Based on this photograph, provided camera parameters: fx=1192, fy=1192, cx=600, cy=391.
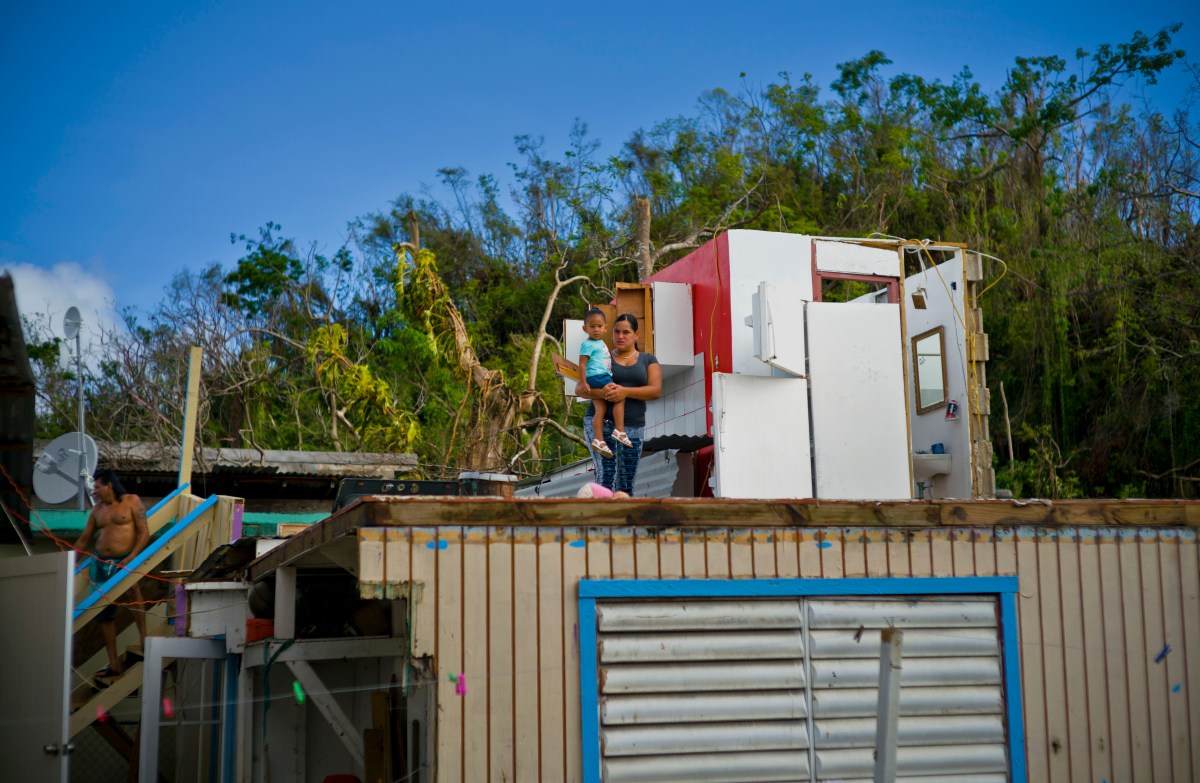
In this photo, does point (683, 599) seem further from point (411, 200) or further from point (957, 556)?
point (411, 200)

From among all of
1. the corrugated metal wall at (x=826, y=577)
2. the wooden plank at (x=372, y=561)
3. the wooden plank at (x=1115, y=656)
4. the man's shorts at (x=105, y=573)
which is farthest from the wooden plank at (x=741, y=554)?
the man's shorts at (x=105, y=573)

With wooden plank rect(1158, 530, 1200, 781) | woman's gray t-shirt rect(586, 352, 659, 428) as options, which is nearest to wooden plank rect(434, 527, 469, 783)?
woman's gray t-shirt rect(586, 352, 659, 428)

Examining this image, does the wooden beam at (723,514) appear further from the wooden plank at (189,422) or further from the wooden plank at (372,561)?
the wooden plank at (189,422)

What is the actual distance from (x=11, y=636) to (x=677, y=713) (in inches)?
183

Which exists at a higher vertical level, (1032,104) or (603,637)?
(1032,104)

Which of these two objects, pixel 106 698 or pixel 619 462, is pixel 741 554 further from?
pixel 106 698

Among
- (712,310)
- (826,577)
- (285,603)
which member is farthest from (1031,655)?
(285,603)

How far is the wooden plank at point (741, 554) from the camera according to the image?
7.36m

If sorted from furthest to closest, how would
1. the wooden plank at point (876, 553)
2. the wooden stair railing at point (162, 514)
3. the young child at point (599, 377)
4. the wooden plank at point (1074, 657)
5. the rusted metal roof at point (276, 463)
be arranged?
the rusted metal roof at point (276, 463)
the wooden stair railing at point (162, 514)
the young child at point (599, 377)
the wooden plank at point (1074, 657)
the wooden plank at point (876, 553)

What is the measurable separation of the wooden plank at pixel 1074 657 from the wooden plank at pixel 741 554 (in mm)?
2156

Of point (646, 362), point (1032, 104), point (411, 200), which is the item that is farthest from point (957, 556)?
point (411, 200)

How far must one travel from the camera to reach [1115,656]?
25.8ft

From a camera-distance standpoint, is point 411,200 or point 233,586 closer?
point 233,586

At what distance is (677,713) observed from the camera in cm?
714
